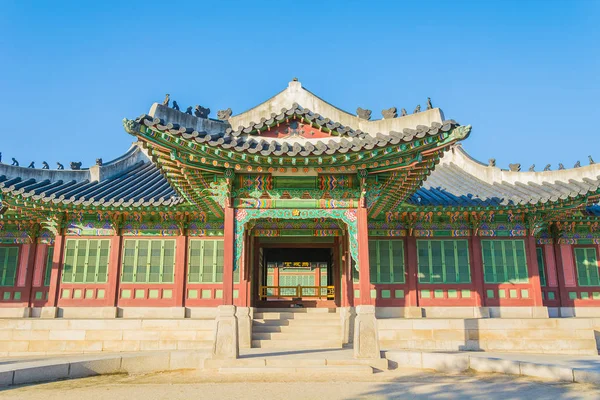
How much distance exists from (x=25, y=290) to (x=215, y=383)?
36.8 feet

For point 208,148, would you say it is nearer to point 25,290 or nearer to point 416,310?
point 416,310

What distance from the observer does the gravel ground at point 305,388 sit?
7742mm

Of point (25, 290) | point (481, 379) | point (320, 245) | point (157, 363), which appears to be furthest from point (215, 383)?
point (25, 290)

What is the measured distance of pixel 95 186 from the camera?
16.7 metres

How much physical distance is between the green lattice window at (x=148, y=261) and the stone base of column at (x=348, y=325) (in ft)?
20.5

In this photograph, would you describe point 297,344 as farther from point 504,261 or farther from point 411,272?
point 504,261

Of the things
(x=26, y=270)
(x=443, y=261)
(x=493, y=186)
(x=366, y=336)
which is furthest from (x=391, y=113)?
(x=26, y=270)

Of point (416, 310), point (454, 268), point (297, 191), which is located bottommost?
point (416, 310)

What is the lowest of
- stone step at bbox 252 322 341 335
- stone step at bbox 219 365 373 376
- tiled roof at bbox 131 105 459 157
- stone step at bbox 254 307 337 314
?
stone step at bbox 219 365 373 376

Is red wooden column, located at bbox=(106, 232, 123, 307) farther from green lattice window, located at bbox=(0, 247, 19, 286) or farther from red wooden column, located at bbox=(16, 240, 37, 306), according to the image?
green lattice window, located at bbox=(0, 247, 19, 286)

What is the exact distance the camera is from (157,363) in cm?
1034

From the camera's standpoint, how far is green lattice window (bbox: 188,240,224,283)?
624 inches

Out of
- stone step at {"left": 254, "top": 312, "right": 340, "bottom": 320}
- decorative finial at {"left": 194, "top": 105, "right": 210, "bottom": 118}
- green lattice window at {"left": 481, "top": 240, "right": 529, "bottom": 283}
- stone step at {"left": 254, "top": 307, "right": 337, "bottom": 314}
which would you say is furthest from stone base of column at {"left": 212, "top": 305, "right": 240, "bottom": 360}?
decorative finial at {"left": 194, "top": 105, "right": 210, "bottom": 118}

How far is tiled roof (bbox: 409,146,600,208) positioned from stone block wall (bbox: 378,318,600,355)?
3788mm
